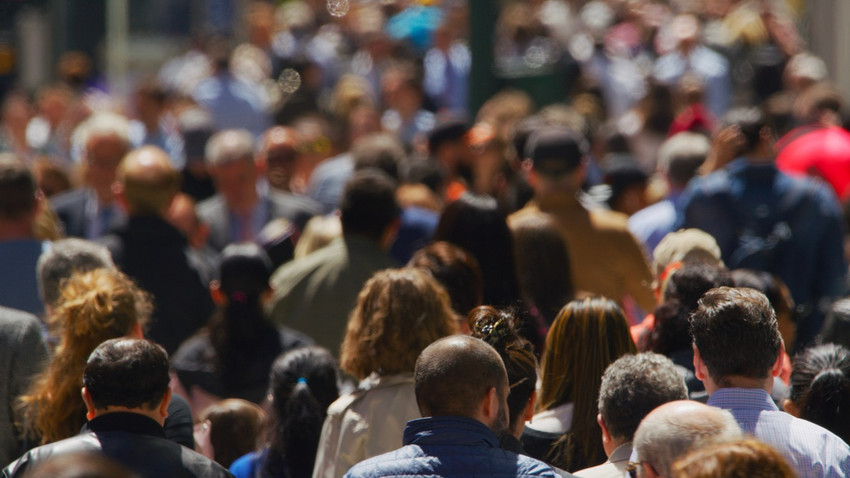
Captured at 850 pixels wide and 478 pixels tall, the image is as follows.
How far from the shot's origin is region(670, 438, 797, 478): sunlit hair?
8.27 ft

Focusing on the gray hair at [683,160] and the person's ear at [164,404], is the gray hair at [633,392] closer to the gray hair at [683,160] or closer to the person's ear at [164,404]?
the person's ear at [164,404]

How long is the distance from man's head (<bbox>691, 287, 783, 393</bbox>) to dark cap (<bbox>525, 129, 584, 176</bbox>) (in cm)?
270

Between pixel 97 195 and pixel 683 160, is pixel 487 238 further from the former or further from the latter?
pixel 97 195

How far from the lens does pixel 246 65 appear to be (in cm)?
1648

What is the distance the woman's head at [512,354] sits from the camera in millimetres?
3975

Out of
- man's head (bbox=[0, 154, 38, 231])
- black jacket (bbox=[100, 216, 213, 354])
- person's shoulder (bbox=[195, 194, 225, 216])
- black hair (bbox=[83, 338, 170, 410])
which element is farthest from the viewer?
person's shoulder (bbox=[195, 194, 225, 216])

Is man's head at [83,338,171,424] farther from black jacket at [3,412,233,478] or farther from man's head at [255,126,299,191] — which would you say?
man's head at [255,126,299,191]

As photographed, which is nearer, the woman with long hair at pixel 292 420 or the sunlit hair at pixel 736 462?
the sunlit hair at pixel 736 462

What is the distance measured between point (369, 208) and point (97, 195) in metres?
2.79

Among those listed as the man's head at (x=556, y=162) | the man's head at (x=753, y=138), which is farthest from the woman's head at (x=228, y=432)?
the man's head at (x=753, y=138)

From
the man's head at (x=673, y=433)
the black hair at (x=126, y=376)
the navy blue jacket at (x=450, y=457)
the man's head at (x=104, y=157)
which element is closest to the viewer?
the man's head at (x=673, y=433)

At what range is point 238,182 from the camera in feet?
26.3

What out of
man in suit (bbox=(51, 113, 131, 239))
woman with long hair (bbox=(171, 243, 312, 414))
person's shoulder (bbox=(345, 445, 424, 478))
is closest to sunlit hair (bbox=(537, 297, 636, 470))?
person's shoulder (bbox=(345, 445, 424, 478))

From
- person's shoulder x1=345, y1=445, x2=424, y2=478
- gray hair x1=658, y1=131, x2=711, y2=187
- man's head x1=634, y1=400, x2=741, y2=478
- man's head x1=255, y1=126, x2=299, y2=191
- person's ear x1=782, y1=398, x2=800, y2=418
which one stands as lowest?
man's head x1=255, y1=126, x2=299, y2=191
